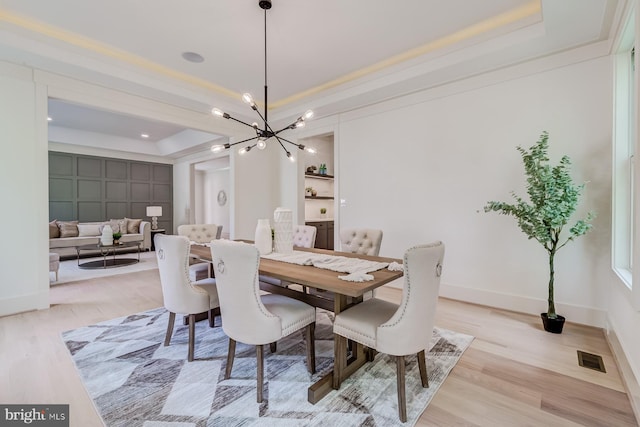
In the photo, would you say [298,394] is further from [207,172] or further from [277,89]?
[207,172]

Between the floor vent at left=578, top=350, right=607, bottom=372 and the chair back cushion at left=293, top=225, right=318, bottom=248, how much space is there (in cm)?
251

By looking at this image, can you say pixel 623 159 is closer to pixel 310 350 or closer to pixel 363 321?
pixel 363 321

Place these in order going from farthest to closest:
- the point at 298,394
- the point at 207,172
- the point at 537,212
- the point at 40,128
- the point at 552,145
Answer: the point at 207,172, the point at 40,128, the point at 552,145, the point at 537,212, the point at 298,394

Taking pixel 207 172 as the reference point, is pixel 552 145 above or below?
below

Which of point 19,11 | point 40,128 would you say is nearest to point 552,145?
point 19,11

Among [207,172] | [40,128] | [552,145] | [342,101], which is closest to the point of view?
[552,145]

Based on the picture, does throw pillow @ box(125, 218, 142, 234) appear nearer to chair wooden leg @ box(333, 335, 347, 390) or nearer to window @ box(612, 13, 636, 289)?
chair wooden leg @ box(333, 335, 347, 390)

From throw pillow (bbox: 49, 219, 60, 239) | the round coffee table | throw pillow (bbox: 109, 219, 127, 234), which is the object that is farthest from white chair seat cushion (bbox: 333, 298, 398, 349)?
throw pillow (bbox: 49, 219, 60, 239)

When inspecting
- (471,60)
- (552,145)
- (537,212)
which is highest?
(471,60)

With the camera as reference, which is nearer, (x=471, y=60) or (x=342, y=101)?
(x=471, y=60)

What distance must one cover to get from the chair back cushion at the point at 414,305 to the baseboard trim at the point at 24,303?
3.91 meters

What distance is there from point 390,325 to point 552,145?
2716 millimetres

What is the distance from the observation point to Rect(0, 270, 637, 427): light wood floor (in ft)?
5.13

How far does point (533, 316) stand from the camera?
2.90 metres
